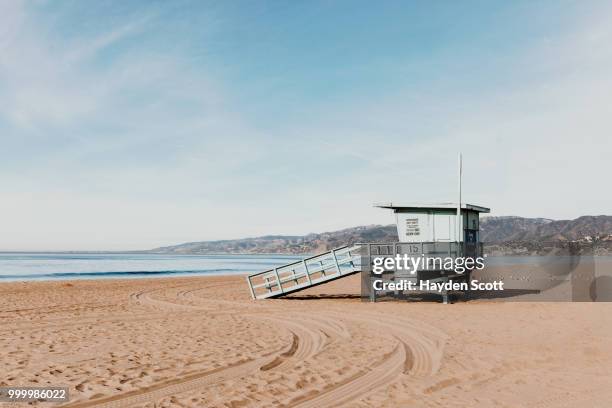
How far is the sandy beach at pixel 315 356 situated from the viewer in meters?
6.99

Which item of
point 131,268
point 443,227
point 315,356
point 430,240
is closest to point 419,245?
point 430,240

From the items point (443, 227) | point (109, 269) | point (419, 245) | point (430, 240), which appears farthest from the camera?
point (109, 269)

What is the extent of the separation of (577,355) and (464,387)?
370cm

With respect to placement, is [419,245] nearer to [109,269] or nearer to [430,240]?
[430,240]

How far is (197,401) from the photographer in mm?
6605

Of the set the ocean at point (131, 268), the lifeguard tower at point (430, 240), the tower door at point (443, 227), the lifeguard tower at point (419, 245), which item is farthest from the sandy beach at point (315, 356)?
the ocean at point (131, 268)

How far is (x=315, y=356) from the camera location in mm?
9484

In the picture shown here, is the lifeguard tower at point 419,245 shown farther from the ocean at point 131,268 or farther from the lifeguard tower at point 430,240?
the ocean at point 131,268

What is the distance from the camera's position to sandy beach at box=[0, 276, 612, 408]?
699 centimetres

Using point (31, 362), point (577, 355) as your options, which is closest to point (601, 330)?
point (577, 355)

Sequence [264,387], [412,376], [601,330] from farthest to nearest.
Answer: [601,330] < [412,376] < [264,387]

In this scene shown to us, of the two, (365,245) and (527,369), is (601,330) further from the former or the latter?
(365,245)

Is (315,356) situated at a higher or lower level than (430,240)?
lower

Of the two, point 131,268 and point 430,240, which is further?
point 131,268
